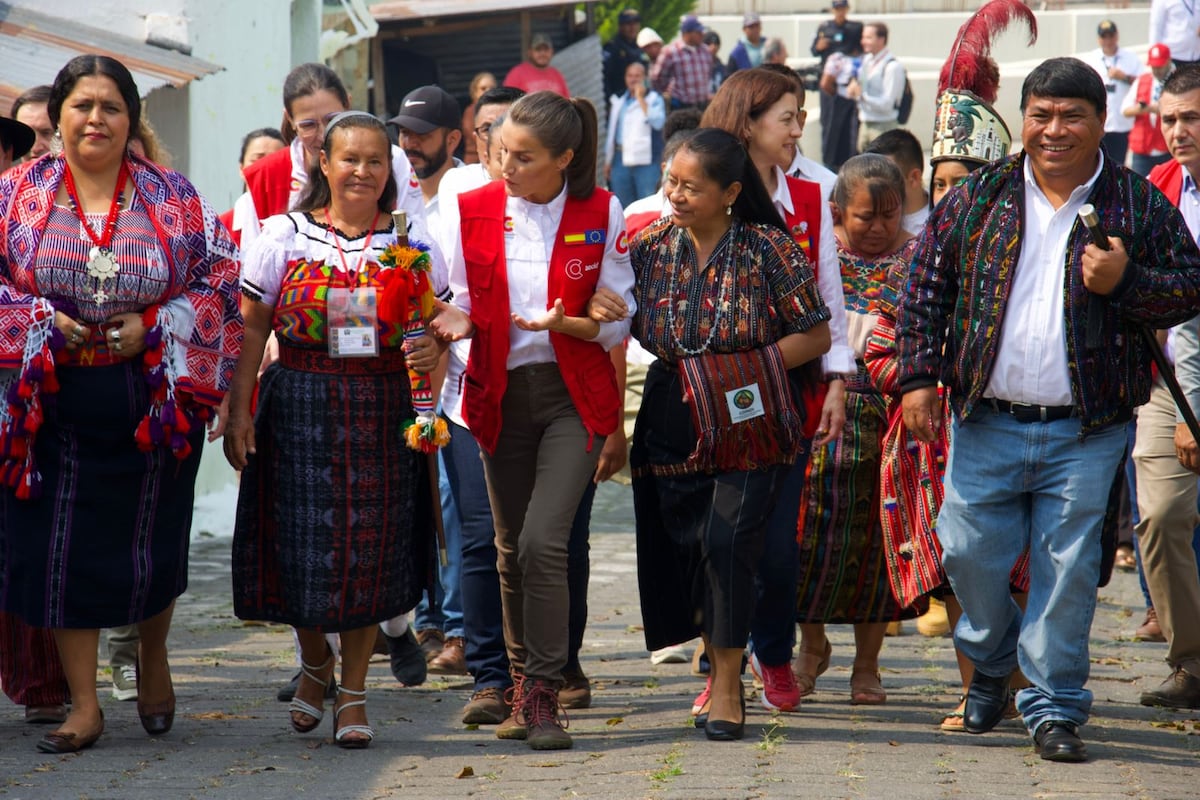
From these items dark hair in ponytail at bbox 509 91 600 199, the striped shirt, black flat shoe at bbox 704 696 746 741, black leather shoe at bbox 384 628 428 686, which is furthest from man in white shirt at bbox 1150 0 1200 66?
black flat shoe at bbox 704 696 746 741

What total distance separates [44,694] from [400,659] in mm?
1337

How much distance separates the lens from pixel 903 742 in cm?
568

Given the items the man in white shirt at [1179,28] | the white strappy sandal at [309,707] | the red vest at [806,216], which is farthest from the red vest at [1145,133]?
the white strappy sandal at [309,707]

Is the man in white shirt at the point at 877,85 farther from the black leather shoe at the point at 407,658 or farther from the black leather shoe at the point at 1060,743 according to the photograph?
the black leather shoe at the point at 1060,743

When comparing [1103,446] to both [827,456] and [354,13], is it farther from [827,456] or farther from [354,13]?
[354,13]

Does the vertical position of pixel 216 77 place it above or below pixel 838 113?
below

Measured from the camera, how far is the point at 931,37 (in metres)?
30.1

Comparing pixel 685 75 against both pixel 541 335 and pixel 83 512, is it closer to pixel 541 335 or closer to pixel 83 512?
pixel 541 335

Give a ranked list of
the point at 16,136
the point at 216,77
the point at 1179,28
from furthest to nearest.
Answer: the point at 1179,28 < the point at 216,77 < the point at 16,136

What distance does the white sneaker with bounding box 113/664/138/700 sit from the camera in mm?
6598

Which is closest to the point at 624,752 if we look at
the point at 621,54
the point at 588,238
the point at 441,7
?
the point at 588,238

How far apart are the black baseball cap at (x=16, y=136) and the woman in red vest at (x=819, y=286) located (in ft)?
8.06

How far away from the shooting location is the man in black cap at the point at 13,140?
6.20 metres

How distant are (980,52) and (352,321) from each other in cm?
279
